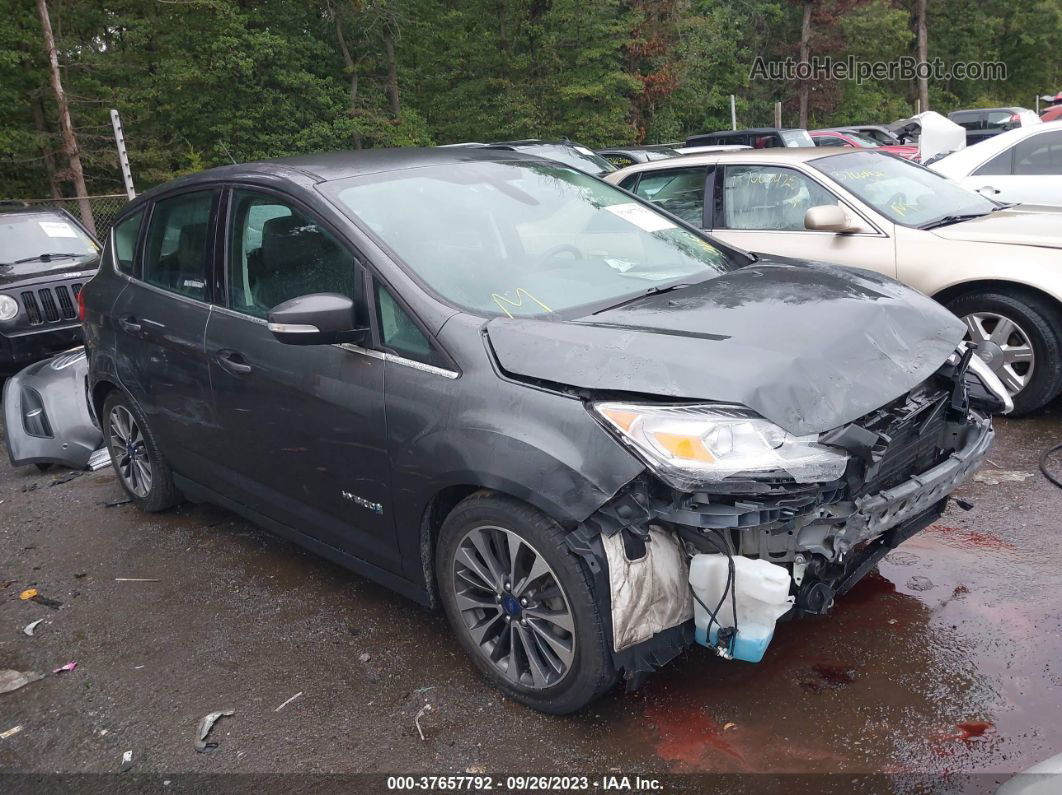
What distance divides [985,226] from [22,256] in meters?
8.63

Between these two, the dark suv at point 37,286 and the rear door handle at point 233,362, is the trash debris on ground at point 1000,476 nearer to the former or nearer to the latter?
the rear door handle at point 233,362

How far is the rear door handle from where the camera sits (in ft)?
12.0

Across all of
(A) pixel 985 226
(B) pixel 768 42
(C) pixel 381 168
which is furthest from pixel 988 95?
(C) pixel 381 168

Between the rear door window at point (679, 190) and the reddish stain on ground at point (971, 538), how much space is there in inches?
129

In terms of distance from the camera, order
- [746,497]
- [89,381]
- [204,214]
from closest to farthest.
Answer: [746,497]
[204,214]
[89,381]

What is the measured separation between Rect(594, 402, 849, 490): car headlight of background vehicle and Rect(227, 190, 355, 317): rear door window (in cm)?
129

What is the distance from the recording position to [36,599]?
4.23 meters

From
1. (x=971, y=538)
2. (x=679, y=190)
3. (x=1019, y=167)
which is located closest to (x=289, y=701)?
(x=971, y=538)

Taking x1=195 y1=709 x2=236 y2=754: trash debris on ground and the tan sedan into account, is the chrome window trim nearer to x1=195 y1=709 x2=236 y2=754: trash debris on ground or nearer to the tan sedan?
x1=195 y1=709 x2=236 y2=754: trash debris on ground

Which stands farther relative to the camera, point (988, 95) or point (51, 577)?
point (988, 95)

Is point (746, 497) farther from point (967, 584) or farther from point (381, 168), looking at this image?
point (381, 168)

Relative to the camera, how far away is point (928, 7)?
4647 cm

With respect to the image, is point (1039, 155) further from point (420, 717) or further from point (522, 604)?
point (420, 717)

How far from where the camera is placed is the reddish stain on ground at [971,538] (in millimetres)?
3855
